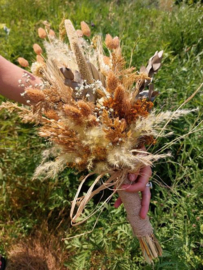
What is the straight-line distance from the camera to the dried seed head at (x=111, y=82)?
3.17ft

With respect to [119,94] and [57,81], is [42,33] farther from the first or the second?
[119,94]

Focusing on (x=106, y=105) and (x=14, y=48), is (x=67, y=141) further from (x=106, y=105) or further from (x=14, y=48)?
(x=14, y=48)

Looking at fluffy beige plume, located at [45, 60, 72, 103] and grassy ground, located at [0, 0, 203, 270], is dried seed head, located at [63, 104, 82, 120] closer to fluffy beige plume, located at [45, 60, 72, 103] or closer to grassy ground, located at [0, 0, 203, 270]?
fluffy beige plume, located at [45, 60, 72, 103]

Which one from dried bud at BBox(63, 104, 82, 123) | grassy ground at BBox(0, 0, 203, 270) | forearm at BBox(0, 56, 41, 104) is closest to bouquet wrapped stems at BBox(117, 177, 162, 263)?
grassy ground at BBox(0, 0, 203, 270)

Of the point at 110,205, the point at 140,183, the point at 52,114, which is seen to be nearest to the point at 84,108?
the point at 52,114

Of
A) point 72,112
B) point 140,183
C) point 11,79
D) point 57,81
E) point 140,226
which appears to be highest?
point 11,79

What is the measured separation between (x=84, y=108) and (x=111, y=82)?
13 centimetres

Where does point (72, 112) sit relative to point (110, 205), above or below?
above

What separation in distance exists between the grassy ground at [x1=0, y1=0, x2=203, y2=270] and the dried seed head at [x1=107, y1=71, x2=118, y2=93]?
29 cm

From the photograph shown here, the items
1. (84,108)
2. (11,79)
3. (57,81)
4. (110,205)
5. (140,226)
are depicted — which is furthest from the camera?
(110,205)

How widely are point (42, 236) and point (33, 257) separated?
14 centimetres

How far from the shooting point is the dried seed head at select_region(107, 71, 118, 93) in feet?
3.17

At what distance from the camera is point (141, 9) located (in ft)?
12.5

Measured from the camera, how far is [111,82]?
98cm
